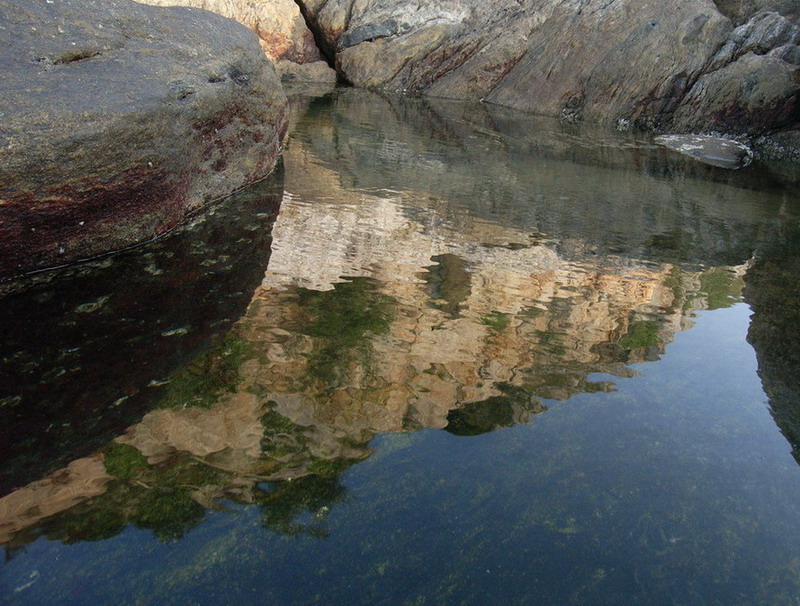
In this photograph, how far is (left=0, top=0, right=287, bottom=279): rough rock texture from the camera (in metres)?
4.12

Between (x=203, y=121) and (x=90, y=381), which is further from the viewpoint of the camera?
(x=203, y=121)

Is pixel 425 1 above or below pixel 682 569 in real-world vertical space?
above

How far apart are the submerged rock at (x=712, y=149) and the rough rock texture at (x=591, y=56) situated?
0.90 m

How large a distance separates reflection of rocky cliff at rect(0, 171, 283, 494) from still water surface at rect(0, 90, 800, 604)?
0.02 meters

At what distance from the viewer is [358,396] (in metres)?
3.37

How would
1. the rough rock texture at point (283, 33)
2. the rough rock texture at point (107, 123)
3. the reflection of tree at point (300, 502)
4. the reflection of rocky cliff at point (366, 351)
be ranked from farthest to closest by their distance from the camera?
the rough rock texture at point (283, 33)
the rough rock texture at point (107, 123)
the reflection of rocky cliff at point (366, 351)
the reflection of tree at point (300, 502)

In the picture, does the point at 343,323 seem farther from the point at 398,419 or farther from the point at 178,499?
the point at 178,499

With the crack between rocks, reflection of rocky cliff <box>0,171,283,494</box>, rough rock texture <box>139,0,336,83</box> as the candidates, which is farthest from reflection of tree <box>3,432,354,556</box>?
the crack between rocks

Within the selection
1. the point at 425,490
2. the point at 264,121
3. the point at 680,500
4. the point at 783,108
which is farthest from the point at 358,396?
the point at 783,108

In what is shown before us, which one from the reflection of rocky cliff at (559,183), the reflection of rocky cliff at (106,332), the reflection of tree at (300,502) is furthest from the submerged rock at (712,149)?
the reflection of tree at (300,502)

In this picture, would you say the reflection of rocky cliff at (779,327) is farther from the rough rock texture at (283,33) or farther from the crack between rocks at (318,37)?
the crack between rocks at (318,37)

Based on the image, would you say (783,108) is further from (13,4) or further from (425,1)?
(13,4)

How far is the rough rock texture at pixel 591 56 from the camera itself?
12812mm

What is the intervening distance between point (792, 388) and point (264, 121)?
4.79 metres
